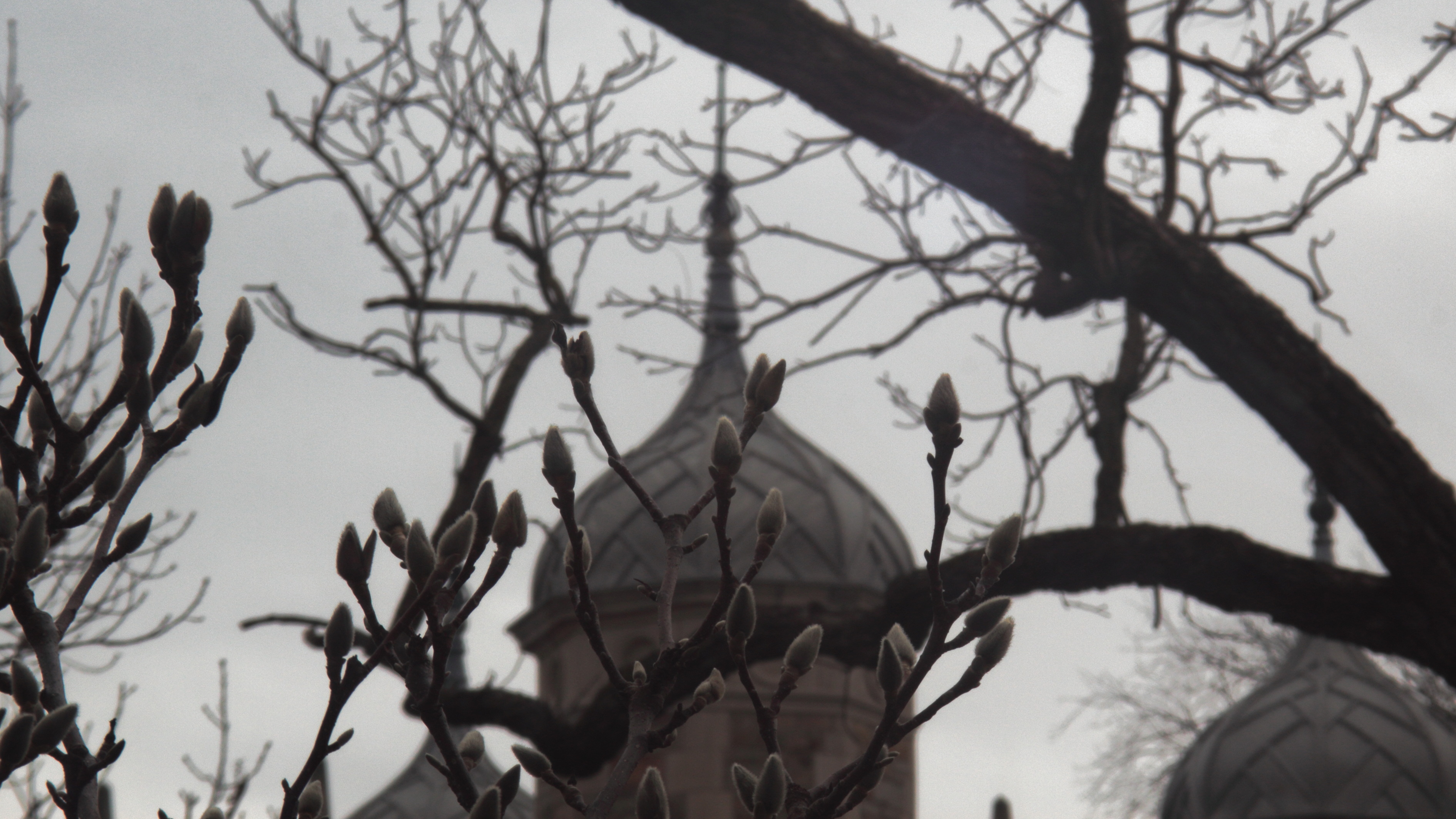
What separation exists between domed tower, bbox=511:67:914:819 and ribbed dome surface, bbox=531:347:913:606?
2 cm

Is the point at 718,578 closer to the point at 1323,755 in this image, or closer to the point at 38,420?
the point at 1323,755

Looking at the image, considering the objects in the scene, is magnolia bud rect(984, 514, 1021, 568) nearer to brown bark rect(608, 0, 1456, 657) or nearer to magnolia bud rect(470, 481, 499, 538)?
magnolia bud rect(470, 481, 499, 538)

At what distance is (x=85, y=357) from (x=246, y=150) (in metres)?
1.84

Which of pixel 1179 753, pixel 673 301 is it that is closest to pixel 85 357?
pixel 673 301

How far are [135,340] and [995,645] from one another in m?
1.18

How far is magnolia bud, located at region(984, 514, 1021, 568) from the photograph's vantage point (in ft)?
6.79

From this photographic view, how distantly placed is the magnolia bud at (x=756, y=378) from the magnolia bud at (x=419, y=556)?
460 millimetres

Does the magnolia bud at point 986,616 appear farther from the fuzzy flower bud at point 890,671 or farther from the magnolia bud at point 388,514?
the magnolia bud at point 388,514

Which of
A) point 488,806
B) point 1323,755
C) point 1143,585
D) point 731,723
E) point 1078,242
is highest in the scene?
point 1323,755

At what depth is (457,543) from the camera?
2.06m

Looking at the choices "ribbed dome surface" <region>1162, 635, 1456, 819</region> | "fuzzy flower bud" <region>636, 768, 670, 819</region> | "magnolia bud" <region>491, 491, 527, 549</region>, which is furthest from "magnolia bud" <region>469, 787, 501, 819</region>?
"ribbed dome surface" <region>1162, 635, 1456, 819</region>

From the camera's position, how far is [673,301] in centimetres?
859

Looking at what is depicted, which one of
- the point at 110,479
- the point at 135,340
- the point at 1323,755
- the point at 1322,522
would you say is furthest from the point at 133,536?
the point at 1322,522

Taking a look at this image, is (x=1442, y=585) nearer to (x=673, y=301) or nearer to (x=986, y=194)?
(x=986, y=194)
